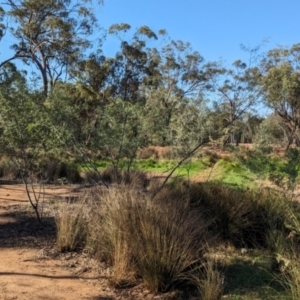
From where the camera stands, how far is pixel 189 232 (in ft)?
19.1

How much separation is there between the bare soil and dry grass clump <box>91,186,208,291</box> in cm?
21

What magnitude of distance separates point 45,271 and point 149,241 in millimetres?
1413

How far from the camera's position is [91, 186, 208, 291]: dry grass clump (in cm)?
539

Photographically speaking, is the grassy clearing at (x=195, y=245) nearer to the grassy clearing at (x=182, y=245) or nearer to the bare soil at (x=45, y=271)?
the grassy clearing at (x=182, y=245)

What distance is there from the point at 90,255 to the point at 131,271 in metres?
1.04

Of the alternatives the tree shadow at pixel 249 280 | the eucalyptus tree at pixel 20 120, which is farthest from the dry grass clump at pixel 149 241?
the eucalyptus tree at pixel 20 120

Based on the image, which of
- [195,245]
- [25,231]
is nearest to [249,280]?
[195,245]

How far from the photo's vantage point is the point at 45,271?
19.2 feet

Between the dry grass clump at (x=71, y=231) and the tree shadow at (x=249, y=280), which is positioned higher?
the dry grass clump at (x=71, y=231)

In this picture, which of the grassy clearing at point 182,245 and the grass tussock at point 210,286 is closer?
the grass tussock at point 210,286

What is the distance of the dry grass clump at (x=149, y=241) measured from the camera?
539 centimetres

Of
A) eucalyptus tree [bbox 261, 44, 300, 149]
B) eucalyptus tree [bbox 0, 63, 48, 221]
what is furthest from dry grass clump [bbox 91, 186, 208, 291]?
eucalyptus tree [bbox 261, 44, 300, 149]

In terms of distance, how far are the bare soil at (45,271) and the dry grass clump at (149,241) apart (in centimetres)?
21

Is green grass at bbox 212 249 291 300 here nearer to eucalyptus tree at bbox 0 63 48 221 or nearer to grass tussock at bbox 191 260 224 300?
grass tussock at bbox 191 260 224 300
